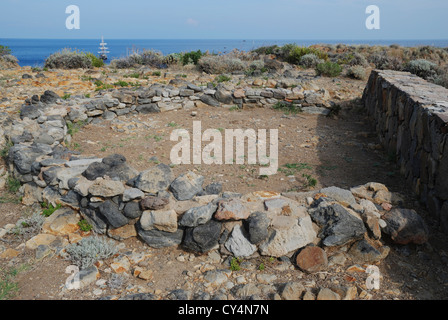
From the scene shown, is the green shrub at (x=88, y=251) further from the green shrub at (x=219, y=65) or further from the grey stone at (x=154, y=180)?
the green shrub at (x=219, y=65)

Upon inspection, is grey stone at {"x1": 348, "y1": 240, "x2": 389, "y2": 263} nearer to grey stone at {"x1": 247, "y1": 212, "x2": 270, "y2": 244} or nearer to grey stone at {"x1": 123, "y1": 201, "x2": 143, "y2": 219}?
grey stone at {"x1": 247, "y1": 212, "x2": 270, "y2": 244}

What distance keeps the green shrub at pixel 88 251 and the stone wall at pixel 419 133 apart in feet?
11.8

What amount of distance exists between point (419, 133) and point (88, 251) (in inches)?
175

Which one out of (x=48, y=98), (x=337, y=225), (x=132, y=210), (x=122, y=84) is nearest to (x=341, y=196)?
(x=337, y=225)

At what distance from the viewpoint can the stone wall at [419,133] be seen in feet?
12.4

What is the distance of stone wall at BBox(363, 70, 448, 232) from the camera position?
3.78 m

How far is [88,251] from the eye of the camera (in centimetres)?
345

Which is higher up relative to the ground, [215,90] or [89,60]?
[89,60]

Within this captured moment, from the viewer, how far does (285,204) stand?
3625 millimetres

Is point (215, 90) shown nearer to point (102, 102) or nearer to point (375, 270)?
point (102, 102)

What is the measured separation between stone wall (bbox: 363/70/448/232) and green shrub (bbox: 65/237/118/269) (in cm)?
360

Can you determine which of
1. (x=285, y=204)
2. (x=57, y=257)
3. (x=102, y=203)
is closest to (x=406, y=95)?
(x=285, y=204)
